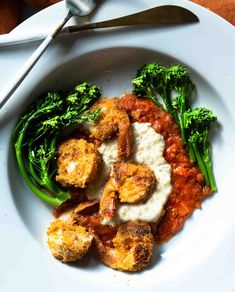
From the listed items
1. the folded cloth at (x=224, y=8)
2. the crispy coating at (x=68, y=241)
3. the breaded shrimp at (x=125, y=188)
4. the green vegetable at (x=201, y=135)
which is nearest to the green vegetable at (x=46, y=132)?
the crispy coating at (x=68, y=241)

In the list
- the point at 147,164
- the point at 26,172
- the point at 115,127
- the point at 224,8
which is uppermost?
the point at 224,8

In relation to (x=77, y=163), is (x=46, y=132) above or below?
above

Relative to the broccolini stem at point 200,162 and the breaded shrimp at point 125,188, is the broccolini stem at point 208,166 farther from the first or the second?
the breaded shrimp at point 125,188

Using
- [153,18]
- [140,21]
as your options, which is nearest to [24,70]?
[140,21]

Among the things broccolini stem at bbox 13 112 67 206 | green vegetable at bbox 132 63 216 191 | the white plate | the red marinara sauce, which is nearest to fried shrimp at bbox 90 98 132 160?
the red marinara sauce

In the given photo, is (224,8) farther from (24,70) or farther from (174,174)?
(24,70)

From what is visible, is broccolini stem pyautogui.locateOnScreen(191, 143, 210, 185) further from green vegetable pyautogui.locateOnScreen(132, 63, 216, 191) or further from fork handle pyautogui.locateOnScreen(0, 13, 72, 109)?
fork handle pyautogui.locateOnScreen(0, 13, 72, 109)

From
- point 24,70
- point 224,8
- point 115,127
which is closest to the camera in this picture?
point 24,70
